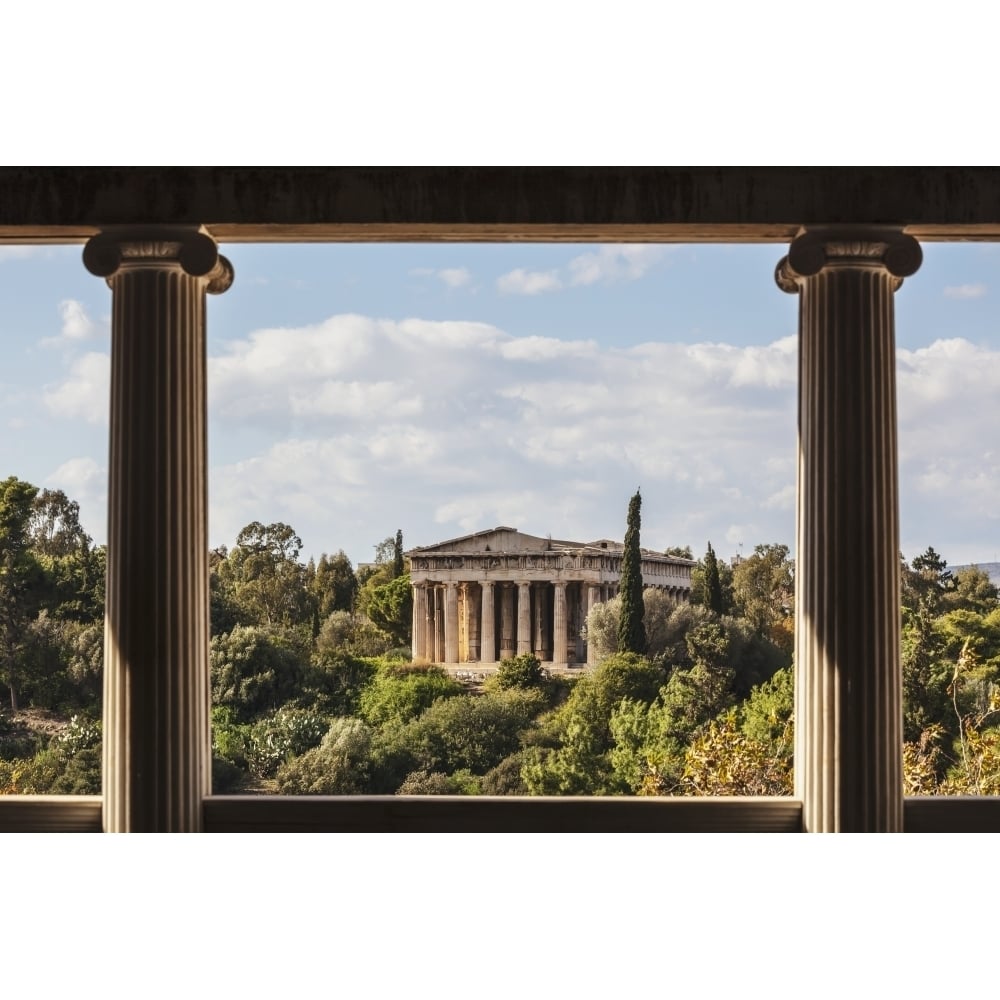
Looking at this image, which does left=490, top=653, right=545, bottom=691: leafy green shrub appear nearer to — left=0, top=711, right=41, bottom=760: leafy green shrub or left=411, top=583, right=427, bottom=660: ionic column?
left=411, top=583, right=427, bottom=660: ionic column

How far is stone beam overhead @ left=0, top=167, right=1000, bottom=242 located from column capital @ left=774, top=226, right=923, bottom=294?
0.76 ft

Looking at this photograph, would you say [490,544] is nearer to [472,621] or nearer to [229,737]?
[472,621]

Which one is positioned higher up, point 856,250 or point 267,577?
point 856,250

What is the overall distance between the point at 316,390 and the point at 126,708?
Answer: 95088 mm

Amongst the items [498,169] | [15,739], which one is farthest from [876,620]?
[15,739]

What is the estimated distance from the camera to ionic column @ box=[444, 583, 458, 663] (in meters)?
90.1

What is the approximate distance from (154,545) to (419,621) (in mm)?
72108

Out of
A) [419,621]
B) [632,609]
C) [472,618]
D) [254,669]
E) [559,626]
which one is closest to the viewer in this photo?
[632,609]

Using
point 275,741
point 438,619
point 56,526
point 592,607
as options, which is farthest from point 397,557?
point 56,526

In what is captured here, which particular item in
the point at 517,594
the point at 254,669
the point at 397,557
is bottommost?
the point at 254,669

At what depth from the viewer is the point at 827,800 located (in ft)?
58.4

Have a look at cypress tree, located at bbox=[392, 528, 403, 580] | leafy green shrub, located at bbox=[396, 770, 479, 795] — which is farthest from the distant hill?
cypress tree, located at bbox=[392, 528, 403, 580]

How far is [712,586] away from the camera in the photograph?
283 ft

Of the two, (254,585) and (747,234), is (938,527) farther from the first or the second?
(747,234)
